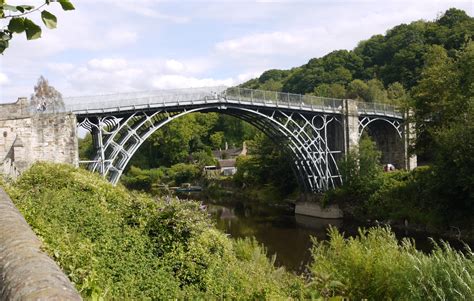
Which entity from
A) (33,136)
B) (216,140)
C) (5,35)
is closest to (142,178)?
(216,140)

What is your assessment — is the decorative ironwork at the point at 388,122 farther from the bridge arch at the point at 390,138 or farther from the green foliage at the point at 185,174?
the green foliage at the point at 185,174

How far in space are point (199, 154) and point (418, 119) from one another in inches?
1549

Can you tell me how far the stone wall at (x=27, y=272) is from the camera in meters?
1.66

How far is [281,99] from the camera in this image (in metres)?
34.0

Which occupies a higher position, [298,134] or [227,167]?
[298,134]

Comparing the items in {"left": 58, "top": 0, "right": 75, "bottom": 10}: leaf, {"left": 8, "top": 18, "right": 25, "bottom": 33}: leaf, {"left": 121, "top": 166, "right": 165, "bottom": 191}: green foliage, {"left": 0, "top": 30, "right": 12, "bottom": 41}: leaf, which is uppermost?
{"left": 58, "top": 0, "right": 75, "bottom": 10}: leaf

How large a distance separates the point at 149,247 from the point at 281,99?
23270 millimetres

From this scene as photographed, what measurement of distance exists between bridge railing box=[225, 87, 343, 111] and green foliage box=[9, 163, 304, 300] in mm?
18018

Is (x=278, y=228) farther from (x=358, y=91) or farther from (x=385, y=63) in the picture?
(x=385, y=63)

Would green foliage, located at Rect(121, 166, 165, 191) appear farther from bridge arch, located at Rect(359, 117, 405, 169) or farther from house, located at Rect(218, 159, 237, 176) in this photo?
bridge arch, located at Rect(359, 117, 405, 169)

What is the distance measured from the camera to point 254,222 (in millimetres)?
35438

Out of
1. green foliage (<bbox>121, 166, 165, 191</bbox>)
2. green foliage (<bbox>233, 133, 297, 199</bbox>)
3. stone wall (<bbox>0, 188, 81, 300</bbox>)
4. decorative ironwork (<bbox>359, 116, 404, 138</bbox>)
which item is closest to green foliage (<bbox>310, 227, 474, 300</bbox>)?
stone wall (<bbox>0, 188, 81, 300</bbox>)

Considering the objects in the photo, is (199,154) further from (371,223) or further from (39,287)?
(39,287)

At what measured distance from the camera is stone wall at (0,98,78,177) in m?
21.0
